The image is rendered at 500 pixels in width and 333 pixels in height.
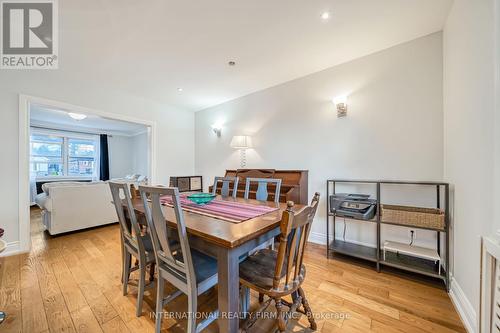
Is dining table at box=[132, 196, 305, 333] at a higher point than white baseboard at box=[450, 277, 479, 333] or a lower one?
higher

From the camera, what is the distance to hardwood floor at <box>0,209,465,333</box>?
4.50ft

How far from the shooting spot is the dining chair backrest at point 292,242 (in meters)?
0.97

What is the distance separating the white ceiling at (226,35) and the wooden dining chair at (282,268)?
1745 mm

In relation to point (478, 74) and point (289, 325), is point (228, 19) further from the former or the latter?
point (289, 325)

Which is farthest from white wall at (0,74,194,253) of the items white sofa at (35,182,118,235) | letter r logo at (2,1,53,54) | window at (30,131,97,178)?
window at (30,131,97,178)

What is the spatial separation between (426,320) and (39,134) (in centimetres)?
874

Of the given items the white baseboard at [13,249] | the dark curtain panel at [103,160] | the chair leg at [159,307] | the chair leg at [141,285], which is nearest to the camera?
the chair leg at [159,307]

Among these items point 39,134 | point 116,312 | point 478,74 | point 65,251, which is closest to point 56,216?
point 65,251

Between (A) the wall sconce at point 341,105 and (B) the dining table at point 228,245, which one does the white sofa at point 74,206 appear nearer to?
(B) the dining table at point 228,245

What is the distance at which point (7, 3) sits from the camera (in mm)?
1688

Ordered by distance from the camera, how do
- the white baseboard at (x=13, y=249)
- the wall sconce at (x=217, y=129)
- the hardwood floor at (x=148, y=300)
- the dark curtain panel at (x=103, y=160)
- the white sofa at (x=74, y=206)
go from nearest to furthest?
1. the hardwood floor at (x=148, y=300)
2. the white baseboard at (x=13, y=249)
3. the white sofa at (x=74, y=206)
4. the wall sconce at (x=217, y=129)
5. the dark curtain panel at (x=103, y=160)

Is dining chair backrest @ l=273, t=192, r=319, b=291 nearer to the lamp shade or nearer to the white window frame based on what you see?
the lamp shade

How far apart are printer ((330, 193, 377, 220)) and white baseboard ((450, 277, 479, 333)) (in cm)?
79

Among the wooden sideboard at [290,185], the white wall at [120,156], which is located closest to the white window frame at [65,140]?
the white wall at [120,156]
